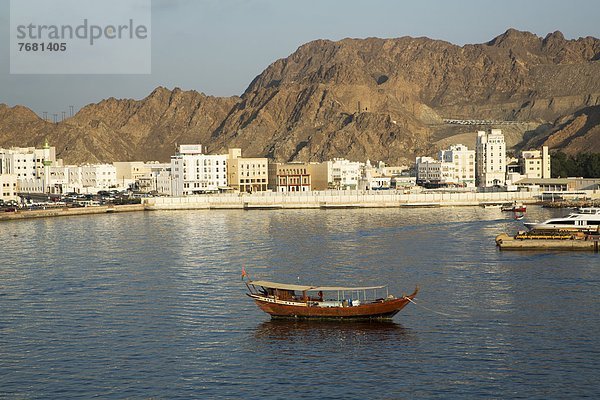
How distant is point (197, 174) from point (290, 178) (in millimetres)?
19020

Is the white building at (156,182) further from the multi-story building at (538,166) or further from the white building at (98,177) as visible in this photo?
the multi-story building at (538,166)

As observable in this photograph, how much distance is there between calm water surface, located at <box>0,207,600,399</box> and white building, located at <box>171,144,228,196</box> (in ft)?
259

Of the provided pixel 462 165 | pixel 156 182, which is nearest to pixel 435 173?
pixel 462 165

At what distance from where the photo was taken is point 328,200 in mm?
141250

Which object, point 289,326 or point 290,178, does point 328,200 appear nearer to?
point 290,178

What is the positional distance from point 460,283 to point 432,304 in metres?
7.56

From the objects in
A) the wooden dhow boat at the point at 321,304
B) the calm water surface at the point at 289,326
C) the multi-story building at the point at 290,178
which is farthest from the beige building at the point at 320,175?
the wooden dhow boat at the point at 321,304

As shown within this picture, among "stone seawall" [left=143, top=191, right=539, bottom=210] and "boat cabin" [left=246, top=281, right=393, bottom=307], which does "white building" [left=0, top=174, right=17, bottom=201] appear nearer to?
"stone seawall" [left=143, top=191, right=539, bottom=210]

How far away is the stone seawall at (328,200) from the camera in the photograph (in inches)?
5507

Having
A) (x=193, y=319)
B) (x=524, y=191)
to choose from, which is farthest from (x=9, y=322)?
(x=524, y=191)

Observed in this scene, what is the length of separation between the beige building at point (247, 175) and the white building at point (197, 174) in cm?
239

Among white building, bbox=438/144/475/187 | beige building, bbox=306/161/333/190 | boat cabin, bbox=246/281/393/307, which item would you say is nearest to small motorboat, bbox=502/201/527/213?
white building, bbox=438/144/475/187

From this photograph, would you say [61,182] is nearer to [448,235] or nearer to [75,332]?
[448,235]

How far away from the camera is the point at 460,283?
57938 mm
